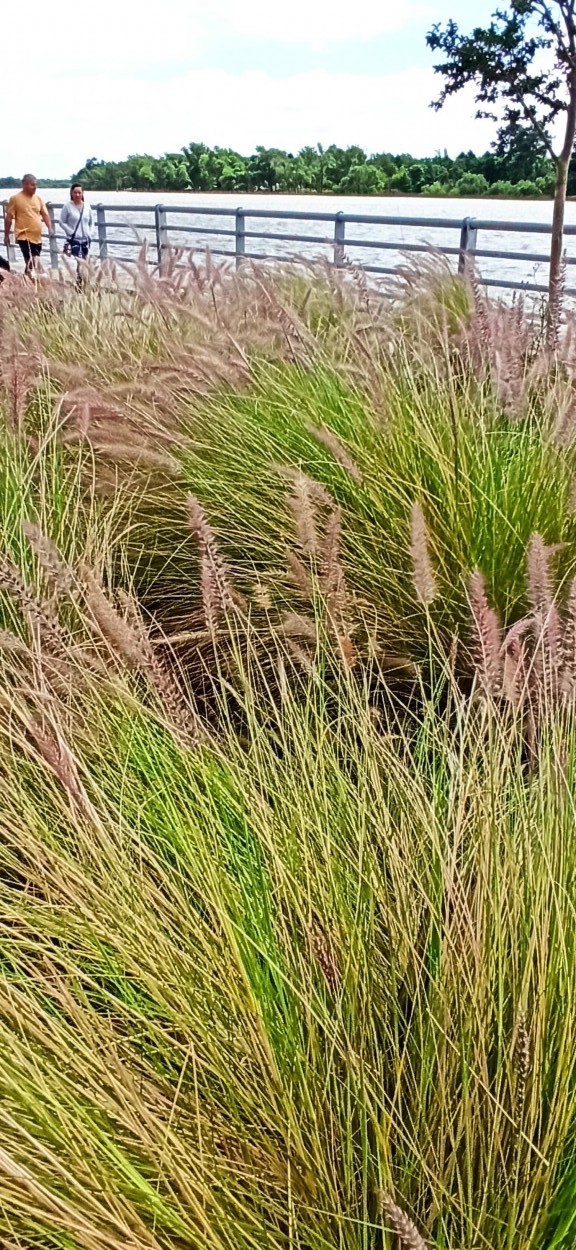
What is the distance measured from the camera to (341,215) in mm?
9273

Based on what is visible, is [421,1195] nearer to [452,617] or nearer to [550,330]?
[452,617]

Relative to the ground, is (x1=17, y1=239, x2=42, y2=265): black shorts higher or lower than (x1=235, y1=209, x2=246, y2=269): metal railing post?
lower

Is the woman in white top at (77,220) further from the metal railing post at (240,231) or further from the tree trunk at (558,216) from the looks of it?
the tree trunk at (558,216)

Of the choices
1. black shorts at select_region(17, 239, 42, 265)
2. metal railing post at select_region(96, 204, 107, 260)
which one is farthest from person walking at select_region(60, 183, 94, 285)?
metal railing post at select_region(96, 204, 107, 260)

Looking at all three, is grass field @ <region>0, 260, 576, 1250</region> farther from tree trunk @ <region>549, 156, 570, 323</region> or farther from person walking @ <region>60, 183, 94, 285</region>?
person walking @ <region>60, 183, 94, 285</region>

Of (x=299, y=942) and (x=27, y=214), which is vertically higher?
(x=27, y=214)

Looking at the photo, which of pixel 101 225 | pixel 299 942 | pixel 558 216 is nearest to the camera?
pixel 299 942

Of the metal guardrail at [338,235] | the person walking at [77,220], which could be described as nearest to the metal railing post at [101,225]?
the metal guardrail at [338,235]

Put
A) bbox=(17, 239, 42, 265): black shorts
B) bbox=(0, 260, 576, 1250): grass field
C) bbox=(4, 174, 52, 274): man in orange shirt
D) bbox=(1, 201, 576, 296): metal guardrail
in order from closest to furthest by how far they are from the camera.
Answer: bbox=(0, 260, 576, 1250): grass field < bbox=(1, 201, 576, 296): metal guardrail < bbox=(4, 174, 52, 274): man in orange shirt < bbox=(17, 239, 42, 265): black shorts

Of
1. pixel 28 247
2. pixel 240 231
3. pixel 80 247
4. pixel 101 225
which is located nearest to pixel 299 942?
pixel 28 247

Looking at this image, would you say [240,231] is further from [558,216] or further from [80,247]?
[558,216]

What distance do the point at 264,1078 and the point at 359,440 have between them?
1702 millimetres

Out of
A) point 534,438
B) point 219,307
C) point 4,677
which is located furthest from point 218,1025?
point 219,307

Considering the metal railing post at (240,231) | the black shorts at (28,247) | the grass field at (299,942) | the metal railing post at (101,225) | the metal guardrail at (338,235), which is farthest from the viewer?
the metal railing post at (101,225)
